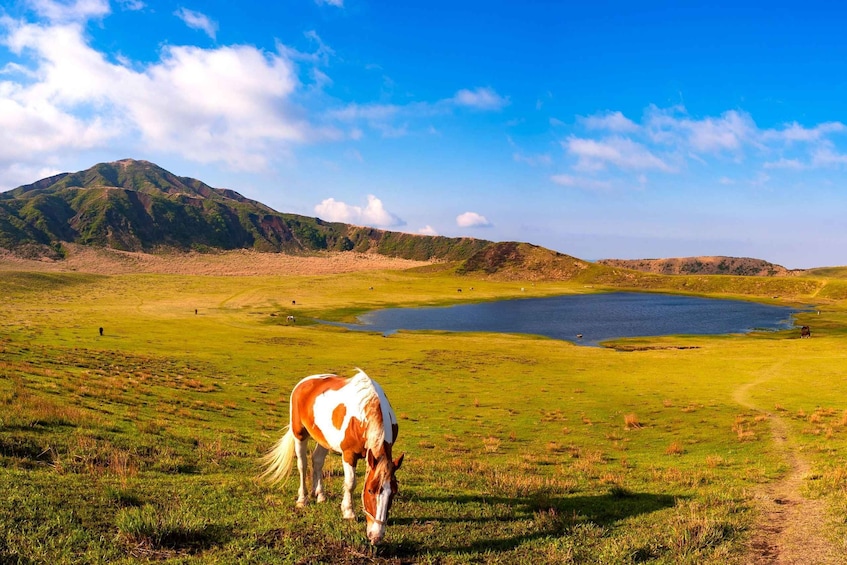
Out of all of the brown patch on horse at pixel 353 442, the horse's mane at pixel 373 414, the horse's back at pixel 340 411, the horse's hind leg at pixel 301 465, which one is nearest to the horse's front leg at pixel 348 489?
the brown patch on horse at pixel 353 442

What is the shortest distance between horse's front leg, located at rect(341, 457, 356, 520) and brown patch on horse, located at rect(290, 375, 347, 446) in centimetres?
100

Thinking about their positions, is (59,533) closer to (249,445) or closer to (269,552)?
(269,552)

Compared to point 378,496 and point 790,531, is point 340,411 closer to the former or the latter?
point 378,496

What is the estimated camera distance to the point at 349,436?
10.1m

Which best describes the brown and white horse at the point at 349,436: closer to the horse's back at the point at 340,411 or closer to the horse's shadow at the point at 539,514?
the horse's back at the point at 340,411

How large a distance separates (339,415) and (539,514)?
5773mm

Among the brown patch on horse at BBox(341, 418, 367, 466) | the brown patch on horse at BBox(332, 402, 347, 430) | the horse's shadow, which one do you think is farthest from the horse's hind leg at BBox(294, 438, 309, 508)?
the horse's shadow

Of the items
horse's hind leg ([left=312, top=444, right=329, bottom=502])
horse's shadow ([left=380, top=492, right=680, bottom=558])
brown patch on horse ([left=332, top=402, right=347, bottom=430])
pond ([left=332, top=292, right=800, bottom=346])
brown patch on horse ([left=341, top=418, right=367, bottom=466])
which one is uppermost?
brown patch on horse ([left=332, top=402, right=347, bottom=430])

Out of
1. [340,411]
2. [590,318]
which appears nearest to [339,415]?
[340,411]

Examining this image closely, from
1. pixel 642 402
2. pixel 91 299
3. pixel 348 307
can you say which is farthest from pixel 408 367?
pixel 91 299

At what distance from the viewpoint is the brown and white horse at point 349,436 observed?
8672 millimetres

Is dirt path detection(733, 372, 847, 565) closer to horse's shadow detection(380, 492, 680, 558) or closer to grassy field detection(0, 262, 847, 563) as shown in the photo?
grassy field detection(0, 262, 847, 563)

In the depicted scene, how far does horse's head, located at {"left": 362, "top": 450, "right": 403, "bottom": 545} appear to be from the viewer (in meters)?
8.53

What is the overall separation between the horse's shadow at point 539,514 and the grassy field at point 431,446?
6 centimetres
